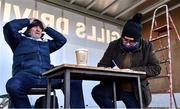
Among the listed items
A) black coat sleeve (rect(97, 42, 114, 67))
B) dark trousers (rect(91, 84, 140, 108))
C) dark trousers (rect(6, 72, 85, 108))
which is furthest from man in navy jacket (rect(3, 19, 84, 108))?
black coat sleeve (rect(97, 42, 114, 67))

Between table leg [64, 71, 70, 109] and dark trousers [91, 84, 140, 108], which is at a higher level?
table leg [64, 71, 70, 109]

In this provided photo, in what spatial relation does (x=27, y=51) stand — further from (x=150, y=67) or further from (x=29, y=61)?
(x=150, y=67)

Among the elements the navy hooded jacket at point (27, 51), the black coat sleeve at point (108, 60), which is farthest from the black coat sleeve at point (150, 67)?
the navy hooded jacket at point (27, 51)

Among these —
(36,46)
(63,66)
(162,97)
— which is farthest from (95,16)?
(63,66)

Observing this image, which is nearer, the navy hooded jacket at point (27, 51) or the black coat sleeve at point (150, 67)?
the black coat sleeve at point (150, 67)

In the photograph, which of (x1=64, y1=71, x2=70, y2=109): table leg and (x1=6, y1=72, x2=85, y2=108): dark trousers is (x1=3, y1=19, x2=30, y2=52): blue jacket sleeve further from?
(x1=64, y1=71, x2=70, y2=109): table leg

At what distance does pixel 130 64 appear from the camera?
2.70m

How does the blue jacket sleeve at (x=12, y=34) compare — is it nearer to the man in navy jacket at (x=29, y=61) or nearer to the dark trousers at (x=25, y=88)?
the man in navy jacket at (x=29, y=61)

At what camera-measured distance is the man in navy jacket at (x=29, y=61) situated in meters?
2.41

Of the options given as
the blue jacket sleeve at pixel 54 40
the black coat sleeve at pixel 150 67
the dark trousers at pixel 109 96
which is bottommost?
the dark trousers at pixel 109 96

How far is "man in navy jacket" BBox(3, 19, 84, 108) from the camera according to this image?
2.41 meters

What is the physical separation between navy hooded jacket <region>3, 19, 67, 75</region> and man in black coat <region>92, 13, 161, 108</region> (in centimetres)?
62

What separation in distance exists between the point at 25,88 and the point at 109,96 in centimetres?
82

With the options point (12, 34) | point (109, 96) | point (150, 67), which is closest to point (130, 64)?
point (150, 67)
